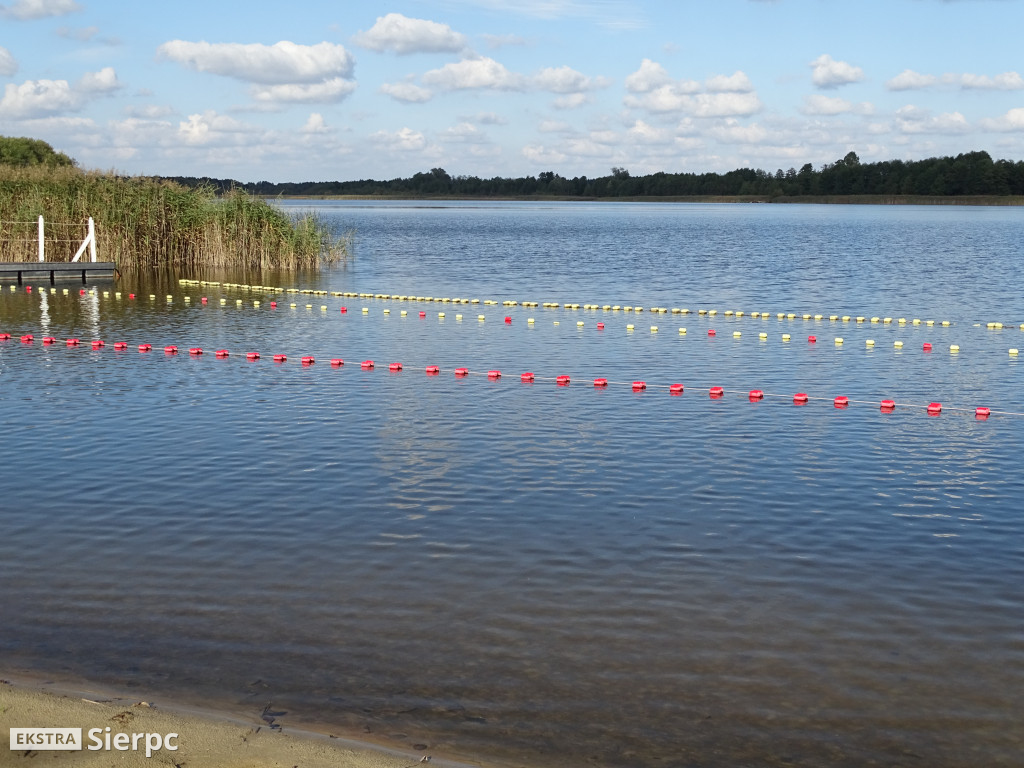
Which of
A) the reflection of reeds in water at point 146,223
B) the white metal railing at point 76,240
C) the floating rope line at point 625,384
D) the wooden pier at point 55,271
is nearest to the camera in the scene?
the floating rope line at point 625,384

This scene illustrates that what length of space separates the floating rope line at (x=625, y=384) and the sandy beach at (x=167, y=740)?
42.2 feet

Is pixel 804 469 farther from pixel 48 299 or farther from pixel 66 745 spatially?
pixel 48 299

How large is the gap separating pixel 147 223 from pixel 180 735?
128 feet

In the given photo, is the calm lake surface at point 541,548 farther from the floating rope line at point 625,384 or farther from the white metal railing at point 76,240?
the white metal railing at point 76,240

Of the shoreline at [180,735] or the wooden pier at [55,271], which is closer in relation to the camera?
the shoreline at [180,735]

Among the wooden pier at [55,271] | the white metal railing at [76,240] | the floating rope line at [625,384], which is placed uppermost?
the white metal railing at [76,240]

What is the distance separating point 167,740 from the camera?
6.45 m

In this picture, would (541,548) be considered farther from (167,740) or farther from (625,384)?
(625,384)

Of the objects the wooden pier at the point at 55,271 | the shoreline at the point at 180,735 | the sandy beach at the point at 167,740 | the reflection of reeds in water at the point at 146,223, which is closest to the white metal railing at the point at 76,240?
the reflection of reeds in water at the point at 146,223

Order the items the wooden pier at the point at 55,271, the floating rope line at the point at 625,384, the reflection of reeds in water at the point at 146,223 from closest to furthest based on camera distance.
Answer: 1. the floating rope line at the point at 625,384
2. the wooden pier at the point at 55,271
3. the reflection of reeds in water at the point at 146,223

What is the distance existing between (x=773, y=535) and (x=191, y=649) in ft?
19.4

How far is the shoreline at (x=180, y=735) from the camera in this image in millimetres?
6168

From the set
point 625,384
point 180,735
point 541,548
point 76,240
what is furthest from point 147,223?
point 180,735

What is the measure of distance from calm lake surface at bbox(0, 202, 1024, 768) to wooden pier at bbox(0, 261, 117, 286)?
1546 centimetres
